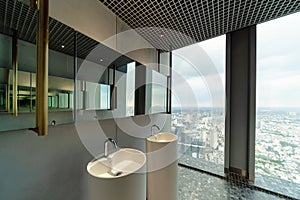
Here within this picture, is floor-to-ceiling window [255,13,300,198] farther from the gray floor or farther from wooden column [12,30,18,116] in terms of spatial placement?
wooden column [12,30,18,116]

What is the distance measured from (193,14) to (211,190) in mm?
2565

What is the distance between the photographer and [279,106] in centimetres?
231

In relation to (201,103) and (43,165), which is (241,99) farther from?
(43,165)

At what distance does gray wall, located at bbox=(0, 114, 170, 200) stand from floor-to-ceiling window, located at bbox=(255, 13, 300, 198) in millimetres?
2493

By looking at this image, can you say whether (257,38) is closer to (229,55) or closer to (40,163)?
(229,55)

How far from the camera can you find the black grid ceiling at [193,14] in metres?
1.80

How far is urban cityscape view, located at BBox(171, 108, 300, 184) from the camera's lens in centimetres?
218

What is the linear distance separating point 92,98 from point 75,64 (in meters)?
0.37

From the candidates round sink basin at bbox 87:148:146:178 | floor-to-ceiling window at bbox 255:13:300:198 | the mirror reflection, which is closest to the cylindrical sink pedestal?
round sink basin at bbox 87:148:146:178

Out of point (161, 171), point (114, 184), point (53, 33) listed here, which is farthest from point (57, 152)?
point (161, 171)

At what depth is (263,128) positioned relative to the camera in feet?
7.95

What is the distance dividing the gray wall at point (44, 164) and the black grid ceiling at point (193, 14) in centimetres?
148

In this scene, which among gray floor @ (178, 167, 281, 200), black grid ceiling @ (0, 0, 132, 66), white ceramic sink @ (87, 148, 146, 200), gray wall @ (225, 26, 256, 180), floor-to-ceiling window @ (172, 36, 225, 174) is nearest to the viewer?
black grid ceiling @ (0, 0, 132, 66)

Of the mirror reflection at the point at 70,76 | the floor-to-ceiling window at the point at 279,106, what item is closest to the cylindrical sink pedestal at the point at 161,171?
the mirror reflection at the point at 70,76
